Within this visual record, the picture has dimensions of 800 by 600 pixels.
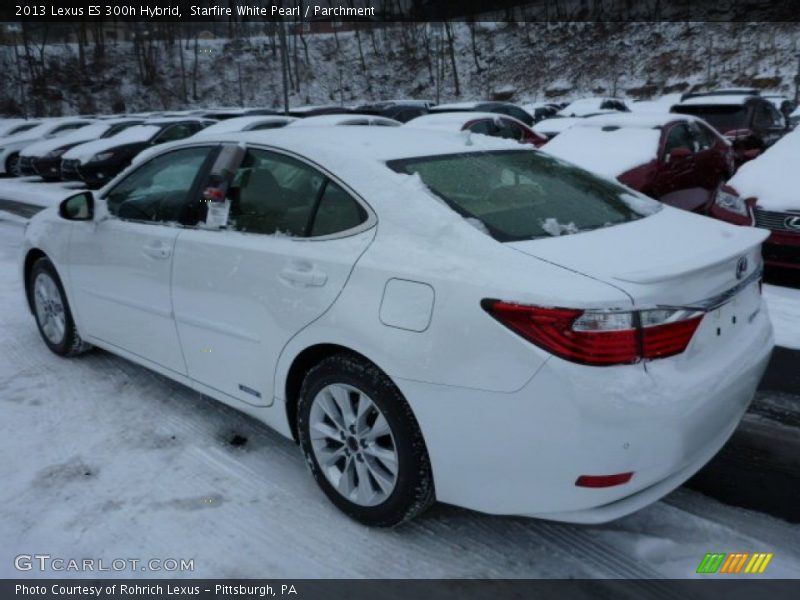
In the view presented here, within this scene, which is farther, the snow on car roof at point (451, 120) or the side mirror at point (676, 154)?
the snow on car roof at point (451, 120)

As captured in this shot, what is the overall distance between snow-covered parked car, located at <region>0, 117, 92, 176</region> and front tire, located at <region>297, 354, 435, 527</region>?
18.4m

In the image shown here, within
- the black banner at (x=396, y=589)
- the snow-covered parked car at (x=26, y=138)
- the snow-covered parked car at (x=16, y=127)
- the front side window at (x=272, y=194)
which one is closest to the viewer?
the black banner at (x=396, y=589)

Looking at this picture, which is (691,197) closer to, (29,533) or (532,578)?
(532,578)

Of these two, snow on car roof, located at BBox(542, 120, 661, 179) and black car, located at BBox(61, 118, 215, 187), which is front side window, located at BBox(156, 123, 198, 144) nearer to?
black car, located at BBox(61, 118, 215, 187)

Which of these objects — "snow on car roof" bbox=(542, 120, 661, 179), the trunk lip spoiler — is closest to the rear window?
the trunk lip spoiler

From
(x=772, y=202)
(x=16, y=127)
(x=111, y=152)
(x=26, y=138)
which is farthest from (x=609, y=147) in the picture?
(x=16, y=127)

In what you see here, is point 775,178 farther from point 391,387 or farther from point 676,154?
point 391,387

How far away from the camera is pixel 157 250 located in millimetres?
3584

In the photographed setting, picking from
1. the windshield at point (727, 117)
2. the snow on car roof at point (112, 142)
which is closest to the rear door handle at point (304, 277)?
the windshield at point (727, 117)

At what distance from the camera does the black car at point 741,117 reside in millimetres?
12070

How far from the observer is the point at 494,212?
2738 mm

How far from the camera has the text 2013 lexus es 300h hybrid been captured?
2217mm

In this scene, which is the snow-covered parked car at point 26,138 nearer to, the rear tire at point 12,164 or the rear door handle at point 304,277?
the rear tire at point 12,164

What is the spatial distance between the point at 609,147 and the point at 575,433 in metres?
7.26
